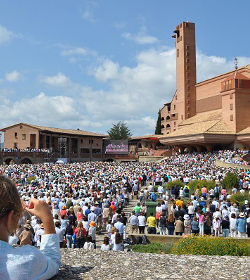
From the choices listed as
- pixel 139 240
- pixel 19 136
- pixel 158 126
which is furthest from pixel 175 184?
pixel 158 126

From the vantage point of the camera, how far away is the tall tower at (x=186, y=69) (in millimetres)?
65938

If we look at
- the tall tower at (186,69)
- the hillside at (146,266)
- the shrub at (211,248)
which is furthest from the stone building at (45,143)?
the hillside at (146,266)

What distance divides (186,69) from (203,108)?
9.09m

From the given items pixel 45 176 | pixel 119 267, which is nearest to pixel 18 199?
pixel 119 267

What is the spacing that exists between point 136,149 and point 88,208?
61394 mm

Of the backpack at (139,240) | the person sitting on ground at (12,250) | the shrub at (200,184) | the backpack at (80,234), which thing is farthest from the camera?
the shrub at (200,184)

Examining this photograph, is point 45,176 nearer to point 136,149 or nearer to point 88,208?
point 88,208

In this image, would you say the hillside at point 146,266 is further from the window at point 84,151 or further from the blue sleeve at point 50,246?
the window at point 84,151

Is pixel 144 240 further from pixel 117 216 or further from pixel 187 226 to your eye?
pixel 187 226

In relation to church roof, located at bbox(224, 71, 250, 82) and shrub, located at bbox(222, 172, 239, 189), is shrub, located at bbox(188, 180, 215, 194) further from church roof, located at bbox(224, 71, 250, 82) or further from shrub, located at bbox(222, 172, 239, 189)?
church roof, located at bbox(224, 71, 250, 82)

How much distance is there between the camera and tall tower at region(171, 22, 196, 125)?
216 feet

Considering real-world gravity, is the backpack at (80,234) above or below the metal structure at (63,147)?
below

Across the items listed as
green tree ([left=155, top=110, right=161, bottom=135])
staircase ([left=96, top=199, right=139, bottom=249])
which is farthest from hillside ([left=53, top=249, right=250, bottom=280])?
green tree ([left=155, top=110, right=161, bottom=135])

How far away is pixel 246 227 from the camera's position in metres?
13.1
